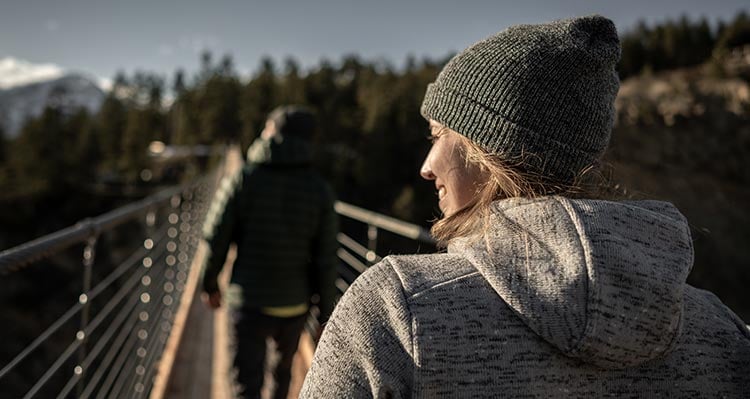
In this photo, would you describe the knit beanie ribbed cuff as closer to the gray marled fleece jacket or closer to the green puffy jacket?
the gray marled fleece jacket

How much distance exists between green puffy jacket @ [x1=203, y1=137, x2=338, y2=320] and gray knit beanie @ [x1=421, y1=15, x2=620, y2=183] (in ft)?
5.18

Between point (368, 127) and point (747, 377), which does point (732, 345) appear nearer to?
point (747, 377)

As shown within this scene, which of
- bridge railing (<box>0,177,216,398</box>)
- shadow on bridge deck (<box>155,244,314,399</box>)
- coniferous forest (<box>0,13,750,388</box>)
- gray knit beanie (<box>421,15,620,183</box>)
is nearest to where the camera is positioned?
gray knit beanie (<box>421,15,620,183</box>)

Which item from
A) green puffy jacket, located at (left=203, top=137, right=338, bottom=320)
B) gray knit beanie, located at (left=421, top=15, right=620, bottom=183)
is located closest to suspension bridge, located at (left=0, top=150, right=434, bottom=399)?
green puffy jacket, located at (left=203, top=137, right=338, bottom=320)

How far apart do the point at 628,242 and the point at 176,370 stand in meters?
3.42

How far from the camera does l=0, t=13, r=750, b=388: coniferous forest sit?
29922 millimetres

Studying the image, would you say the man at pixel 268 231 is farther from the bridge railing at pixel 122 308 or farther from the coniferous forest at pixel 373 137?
the coniferous forest at pixel 373 137

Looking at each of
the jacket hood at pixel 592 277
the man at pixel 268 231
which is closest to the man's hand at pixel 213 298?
the man at pixel 268 231

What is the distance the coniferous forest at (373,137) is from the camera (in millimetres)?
29922

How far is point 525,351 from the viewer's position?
22.7 inches

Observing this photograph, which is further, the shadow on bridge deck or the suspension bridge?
the shadow on bridge deck

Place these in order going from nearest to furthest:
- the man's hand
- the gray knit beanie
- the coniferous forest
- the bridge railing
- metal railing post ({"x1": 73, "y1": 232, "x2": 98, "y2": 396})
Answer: the gray knit beanie, the bridge railing, metal railing post ({"x1": 73, "y1": 232, "x2": 98, "y2": 396}), the man's hand, the coniferous forest

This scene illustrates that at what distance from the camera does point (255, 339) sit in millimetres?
2328

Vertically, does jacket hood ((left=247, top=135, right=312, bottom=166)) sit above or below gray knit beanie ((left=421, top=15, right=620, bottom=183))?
below
